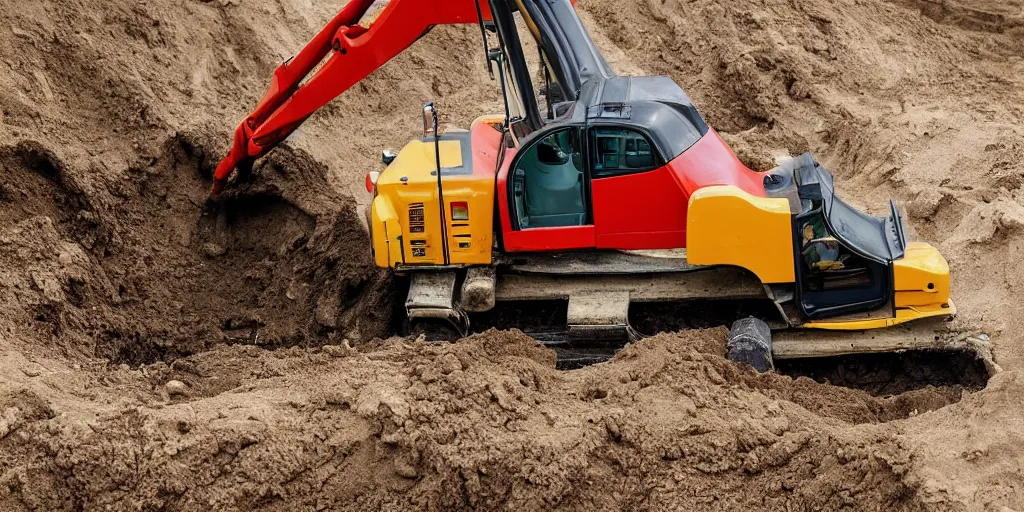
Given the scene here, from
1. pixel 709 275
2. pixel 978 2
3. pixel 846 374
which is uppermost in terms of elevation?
pixel 978 2

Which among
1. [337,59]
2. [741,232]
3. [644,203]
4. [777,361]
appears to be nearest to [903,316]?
[777,361]

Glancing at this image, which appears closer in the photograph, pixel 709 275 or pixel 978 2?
pixel 709 275

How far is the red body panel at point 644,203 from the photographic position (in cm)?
759

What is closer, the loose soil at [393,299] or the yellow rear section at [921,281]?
the loose soil at [393,299]

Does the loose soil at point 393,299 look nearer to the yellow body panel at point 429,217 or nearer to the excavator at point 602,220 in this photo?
the excavator at point 602,220

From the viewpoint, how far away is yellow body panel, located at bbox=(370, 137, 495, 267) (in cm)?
795

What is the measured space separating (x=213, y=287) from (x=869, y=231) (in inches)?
192

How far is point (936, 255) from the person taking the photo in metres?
7.50

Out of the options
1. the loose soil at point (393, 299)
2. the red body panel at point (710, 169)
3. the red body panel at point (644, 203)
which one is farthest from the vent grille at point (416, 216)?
the red body panel at point (710, 169)

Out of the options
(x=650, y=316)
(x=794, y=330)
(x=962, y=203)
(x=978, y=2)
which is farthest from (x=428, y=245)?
(x=978, y=2)

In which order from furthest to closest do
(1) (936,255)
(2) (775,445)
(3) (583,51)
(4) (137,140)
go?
1. (4) (137,140)
2. (3) (583,51)
3. (1) (936,255)
4. (2) (775,445)

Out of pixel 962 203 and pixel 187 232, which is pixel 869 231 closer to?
pixel 962 203

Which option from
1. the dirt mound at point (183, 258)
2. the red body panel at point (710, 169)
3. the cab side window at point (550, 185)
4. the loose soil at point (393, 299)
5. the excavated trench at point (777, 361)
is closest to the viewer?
the loose soil at point (393, 299)

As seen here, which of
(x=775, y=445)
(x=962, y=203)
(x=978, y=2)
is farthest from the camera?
(x=978, y=2)
